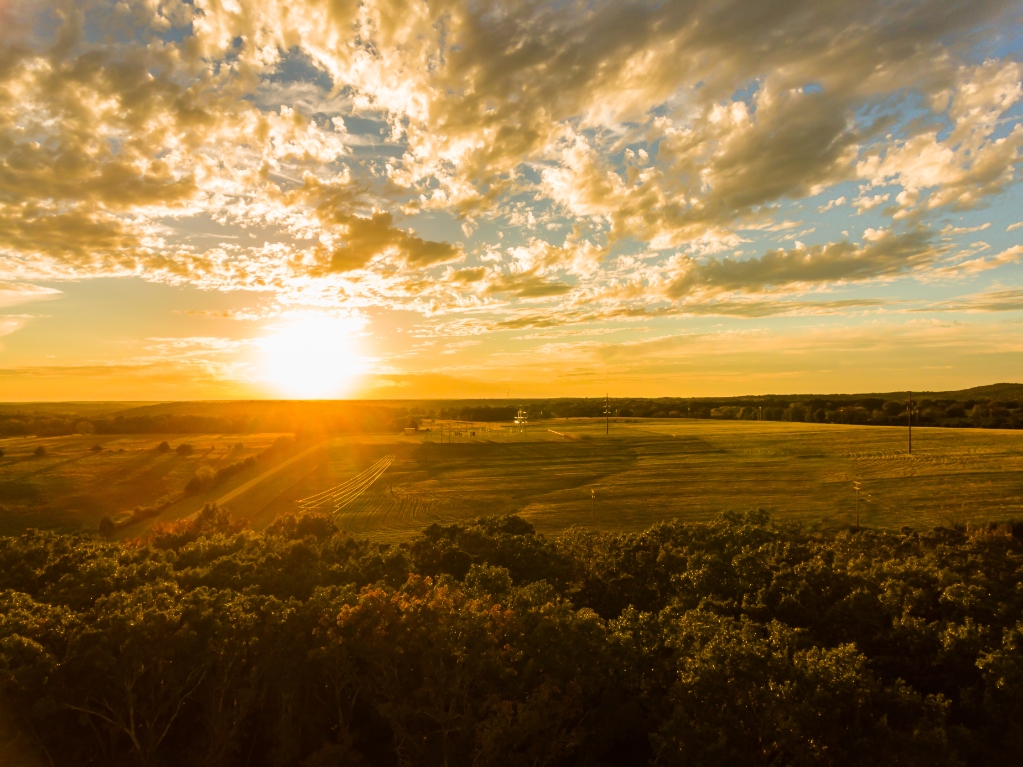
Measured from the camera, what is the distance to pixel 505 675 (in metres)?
14.7

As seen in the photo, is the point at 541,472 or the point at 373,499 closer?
the point at 373,499

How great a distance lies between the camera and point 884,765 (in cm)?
1248

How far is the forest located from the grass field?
1131 inches

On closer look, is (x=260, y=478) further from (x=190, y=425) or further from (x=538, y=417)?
(x=538, y=417)

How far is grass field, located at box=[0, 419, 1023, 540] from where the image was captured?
51.2m

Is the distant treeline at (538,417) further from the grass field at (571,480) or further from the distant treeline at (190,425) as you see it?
the grass field at (571,480)

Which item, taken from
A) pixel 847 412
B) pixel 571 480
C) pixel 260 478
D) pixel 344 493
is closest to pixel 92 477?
pixel 260 478

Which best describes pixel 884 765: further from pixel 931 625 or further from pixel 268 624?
pixel 268 624

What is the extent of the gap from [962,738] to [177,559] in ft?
90.0

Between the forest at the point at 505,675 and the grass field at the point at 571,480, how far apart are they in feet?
94.2

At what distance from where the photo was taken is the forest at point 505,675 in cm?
1348

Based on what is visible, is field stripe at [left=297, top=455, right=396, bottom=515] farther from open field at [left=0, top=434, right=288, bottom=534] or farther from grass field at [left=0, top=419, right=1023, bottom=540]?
open field at [left=0, top=434, right=288, bottom=534]

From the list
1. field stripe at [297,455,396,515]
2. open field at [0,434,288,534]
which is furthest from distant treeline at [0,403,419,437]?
field stripe at [297,455,396,515]

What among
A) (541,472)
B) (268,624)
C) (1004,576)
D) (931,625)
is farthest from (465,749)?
(541,472)
